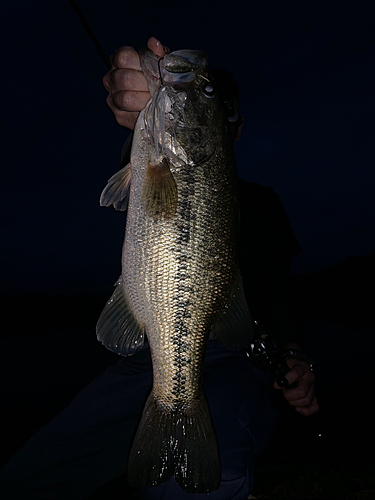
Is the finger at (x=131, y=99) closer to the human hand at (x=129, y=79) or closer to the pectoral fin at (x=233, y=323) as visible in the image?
the human hand at (x=129, y=79)

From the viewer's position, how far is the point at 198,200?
163 cm

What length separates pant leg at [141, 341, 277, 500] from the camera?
7.01 ft

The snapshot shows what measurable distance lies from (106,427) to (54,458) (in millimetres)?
430

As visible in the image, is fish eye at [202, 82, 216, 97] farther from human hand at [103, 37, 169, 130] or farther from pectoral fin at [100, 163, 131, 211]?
pectoral fin at [100, 163, 131, 211]

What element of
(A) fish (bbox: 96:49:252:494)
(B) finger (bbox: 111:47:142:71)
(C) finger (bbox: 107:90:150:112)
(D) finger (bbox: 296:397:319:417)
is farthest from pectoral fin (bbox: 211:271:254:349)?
(B) finger (bbox: 111:47:142:71)

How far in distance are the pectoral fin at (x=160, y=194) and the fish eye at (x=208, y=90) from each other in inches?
22.1

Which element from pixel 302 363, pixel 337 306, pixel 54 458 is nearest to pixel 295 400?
pixel 302 363

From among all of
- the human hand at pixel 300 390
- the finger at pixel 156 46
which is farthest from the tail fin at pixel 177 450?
the finger at pixel 156 46

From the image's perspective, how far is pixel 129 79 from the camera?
1.69 m

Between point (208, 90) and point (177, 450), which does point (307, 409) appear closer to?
point (177, 450)

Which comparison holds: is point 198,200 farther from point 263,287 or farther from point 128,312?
point 263,287

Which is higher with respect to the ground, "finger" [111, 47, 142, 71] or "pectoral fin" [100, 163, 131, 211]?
"finger" [111, 47, 142, 71]

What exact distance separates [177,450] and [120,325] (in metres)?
0.79

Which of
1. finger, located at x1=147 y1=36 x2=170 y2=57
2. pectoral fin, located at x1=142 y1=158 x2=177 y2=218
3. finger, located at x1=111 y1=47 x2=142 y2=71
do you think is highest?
finger, located at x1=147 y1=36 x2=170 y2=57
